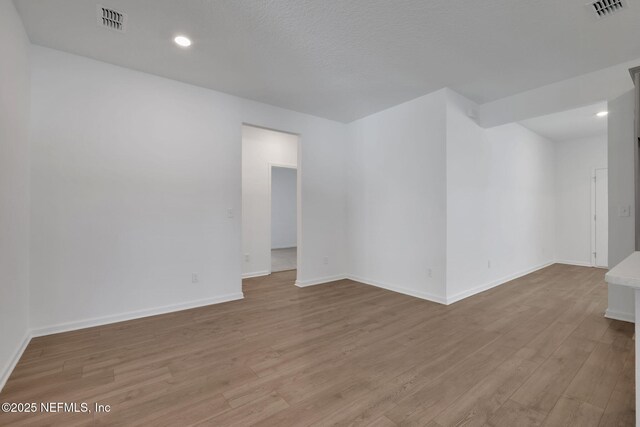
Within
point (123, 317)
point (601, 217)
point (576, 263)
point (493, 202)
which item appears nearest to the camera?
point (123, 317)

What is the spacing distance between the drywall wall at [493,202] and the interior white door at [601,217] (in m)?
0.75

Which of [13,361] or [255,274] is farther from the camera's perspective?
[255,274]

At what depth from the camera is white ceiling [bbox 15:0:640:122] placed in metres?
2.21

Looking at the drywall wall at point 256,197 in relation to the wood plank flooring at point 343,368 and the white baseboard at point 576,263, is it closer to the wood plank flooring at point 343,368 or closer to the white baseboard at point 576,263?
the wood plank flooring at point 343,368

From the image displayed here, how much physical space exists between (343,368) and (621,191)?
3610 millimetres

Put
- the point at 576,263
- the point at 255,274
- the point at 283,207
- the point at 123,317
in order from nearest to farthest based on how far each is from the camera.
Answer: the point at 123,317 < the point at 255,274 < the point at 576,263 < the point at 283,207

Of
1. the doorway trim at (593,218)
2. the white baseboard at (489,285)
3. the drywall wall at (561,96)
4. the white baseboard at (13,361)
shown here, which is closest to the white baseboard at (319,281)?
the white baseboard at (489,285)

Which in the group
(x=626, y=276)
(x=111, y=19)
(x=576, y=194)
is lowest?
(x=626, y=276)

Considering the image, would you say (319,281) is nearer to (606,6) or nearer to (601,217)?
(606,6)

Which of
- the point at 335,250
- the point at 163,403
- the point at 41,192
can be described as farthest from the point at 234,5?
the point at 335,250

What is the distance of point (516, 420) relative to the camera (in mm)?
1576

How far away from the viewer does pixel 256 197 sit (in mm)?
5426

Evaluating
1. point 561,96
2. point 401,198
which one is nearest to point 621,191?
point 561,96

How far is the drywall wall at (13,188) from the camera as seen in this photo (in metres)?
1.98
